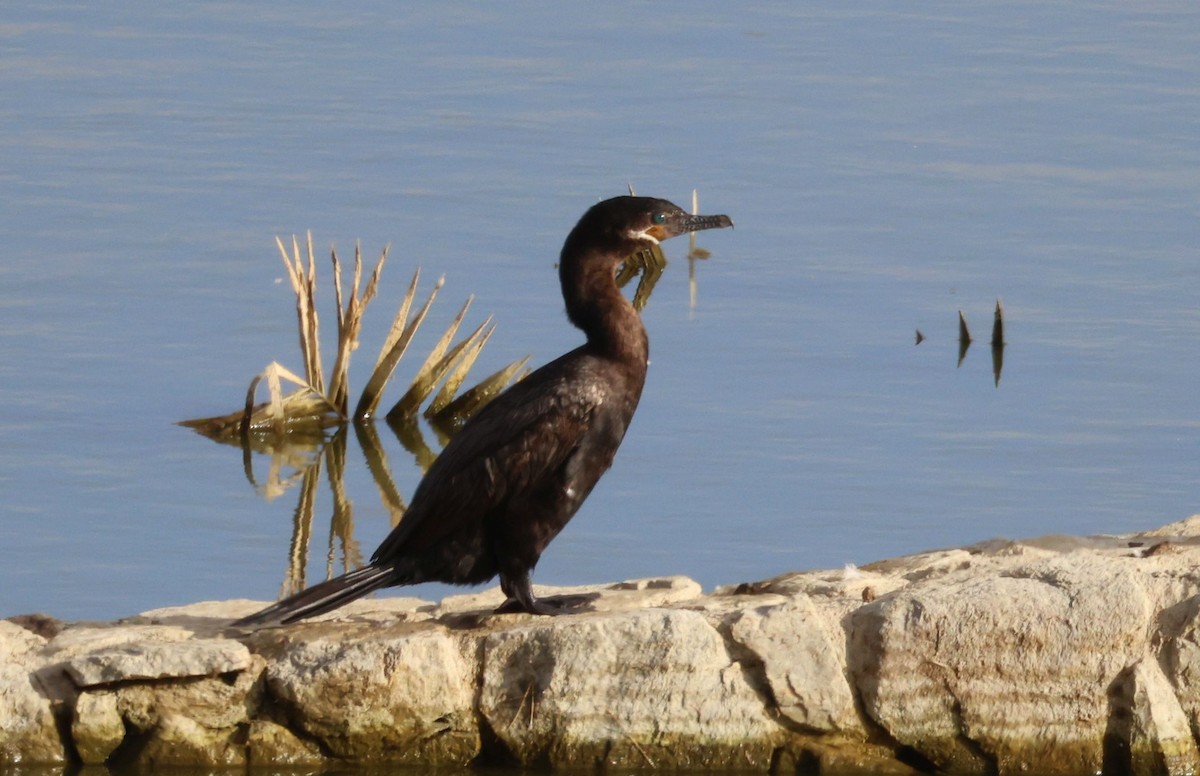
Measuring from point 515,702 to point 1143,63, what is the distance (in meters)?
10.5

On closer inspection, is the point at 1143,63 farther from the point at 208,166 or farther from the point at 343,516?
the point at 343,516

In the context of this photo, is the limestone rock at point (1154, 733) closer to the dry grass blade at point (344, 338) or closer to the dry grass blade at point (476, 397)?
the dry grass blade at point (476, 397)

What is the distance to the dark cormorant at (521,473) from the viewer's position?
718 centimetres

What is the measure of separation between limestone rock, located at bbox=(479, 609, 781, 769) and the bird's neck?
896 mm

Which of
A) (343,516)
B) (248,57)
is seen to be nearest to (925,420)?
(343,516)

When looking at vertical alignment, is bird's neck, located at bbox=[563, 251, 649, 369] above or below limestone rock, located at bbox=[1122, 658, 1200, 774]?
above

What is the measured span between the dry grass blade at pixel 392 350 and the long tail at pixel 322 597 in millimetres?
3091

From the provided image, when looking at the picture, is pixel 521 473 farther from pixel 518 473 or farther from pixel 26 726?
pixel 26 726

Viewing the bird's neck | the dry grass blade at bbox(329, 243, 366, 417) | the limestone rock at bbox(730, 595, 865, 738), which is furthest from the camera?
the dry grass blade at bbox(329, 243, 366, 417)

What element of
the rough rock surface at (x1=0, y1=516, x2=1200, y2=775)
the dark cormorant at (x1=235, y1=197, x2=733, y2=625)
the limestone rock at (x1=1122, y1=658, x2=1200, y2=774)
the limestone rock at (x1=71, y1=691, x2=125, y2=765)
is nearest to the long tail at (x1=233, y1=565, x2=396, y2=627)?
the dark cormorant at (x1=235, y1=197, x2=733, y2=625)

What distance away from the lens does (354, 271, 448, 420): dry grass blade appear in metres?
10.4

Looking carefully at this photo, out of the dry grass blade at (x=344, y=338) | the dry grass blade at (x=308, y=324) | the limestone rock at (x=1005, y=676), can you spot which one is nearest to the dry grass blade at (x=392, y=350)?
the dry grass blade at (x=344, y=338)

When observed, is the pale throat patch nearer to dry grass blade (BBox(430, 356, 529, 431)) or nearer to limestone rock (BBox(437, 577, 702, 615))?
limestone rock (BBox(437, 577, 702, 615))

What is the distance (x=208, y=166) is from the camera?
14016 mm
